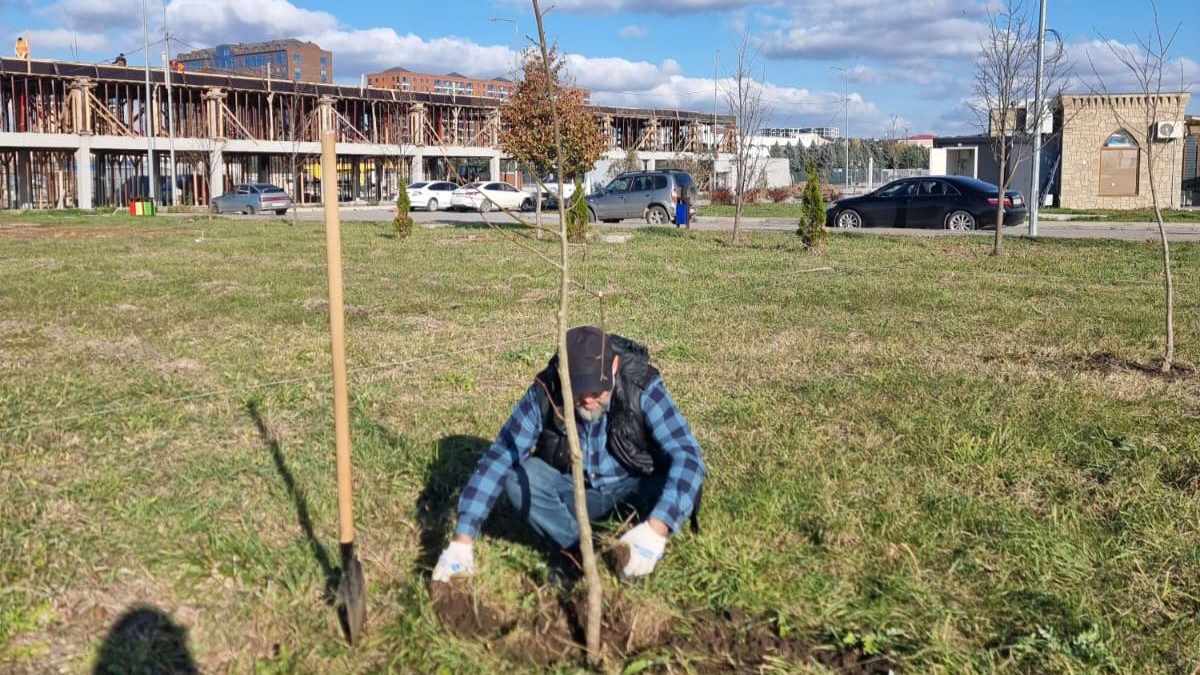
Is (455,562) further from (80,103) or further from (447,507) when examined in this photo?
(80,103)

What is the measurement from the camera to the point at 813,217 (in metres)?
18.1

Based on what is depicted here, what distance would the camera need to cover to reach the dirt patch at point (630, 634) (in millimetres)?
3541

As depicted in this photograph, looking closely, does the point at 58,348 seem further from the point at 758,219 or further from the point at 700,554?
the point at 758,219

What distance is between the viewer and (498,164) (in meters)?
59.8

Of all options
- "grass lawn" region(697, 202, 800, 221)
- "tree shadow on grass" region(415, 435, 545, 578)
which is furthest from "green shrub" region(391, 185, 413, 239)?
"tree shadow on grass" region(415, 435, 545, 578)

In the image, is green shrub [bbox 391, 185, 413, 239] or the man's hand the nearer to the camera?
the man's hand

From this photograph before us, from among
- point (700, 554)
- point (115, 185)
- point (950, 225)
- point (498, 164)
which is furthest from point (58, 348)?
point (498, 164)

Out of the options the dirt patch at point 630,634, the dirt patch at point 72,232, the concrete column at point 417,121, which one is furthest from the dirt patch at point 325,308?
the concrete column at point 417,121

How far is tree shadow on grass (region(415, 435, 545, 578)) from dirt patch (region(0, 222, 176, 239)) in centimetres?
2083

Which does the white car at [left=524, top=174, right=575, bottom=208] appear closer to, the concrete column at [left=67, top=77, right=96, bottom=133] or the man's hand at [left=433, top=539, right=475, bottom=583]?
the man's hand at [left=433, top=539, right=475, bottom=583]

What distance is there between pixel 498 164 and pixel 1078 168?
30.5 meters

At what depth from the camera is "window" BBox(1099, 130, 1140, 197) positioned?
3688 cm

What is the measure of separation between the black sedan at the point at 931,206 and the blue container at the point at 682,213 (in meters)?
3.20

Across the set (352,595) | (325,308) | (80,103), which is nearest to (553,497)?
(352,595)
